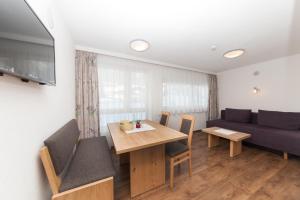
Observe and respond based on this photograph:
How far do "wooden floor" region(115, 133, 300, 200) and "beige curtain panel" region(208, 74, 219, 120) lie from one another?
2.08 m

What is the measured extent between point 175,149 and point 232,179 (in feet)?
3.21

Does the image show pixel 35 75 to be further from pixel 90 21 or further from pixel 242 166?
pixel 242 166

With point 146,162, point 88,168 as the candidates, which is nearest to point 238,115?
point 146,162

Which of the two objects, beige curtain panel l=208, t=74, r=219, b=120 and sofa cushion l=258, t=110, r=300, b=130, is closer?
sofa cushion l=258, t=110, r=300, b=130

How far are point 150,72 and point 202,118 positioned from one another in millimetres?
2703

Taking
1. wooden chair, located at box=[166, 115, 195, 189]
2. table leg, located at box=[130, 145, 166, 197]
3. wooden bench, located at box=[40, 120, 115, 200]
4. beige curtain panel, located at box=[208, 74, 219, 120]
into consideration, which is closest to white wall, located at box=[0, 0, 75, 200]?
wooden bench, located at box=[40, 120, 115, 200]

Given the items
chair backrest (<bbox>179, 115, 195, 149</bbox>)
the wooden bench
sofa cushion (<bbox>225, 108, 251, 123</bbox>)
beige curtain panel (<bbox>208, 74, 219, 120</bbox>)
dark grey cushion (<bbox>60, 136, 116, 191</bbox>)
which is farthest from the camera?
beige curtain panel (<bbox>208, 74, 219, 120</bbox>)

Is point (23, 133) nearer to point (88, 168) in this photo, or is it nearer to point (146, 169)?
point (88, 168)

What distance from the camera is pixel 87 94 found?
8.41ft

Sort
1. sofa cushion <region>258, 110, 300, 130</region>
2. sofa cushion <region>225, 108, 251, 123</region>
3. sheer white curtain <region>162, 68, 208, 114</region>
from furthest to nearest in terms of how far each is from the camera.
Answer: sheer white curtain <region>162, 68, 208, 114</region>
sofa cushion <region>225, 108, 251, 123</region>
sofa cushion <region>258, 110, 300, 130</region>

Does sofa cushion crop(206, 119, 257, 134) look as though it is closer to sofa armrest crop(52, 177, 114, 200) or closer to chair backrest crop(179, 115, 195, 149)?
chair backrest crop(179, 115, 195, 149)

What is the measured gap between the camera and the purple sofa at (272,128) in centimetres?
229

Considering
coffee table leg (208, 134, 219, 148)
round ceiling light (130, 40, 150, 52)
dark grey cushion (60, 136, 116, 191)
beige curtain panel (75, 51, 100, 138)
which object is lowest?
coffee table leg (208, 134, 219, 148)

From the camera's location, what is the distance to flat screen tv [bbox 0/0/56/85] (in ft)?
1.92
